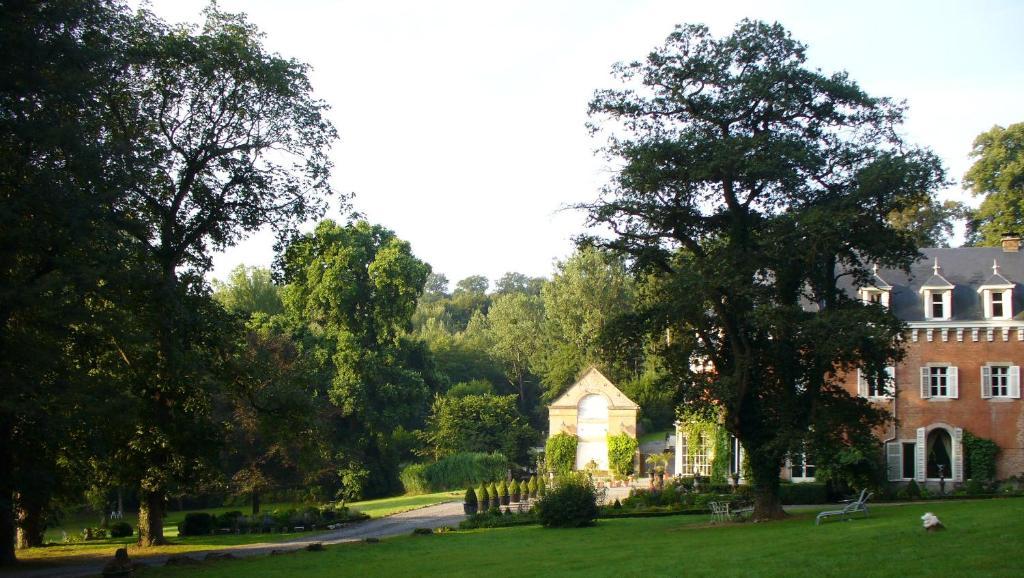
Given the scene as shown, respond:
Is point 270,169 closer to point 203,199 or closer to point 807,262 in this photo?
point 203,199

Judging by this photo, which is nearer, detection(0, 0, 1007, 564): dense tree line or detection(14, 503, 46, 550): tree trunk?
detection(0, 0, 1007, 564): dense tree line

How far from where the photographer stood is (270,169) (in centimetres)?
2609

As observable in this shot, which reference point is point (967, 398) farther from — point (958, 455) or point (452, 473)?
point (452, 473)

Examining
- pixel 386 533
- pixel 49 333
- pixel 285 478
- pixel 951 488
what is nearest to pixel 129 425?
pixel 49 333

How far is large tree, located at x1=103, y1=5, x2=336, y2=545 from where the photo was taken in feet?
76.1

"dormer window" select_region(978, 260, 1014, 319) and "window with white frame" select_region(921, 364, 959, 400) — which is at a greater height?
"dormer window" select_region(978, 260, 1014, 319)

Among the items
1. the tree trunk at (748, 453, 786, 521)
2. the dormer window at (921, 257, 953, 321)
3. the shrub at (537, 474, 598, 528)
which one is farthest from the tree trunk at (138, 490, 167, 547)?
the dormer window at (921, 257, 953, 321)

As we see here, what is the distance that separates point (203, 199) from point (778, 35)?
16838 mm

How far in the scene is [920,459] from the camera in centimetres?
3822

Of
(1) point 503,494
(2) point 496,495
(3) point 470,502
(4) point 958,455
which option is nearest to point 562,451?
(1) point 503,494

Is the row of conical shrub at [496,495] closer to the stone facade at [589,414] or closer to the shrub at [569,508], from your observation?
the shrub at [569,508]

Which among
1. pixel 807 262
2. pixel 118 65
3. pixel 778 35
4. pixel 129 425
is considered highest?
pixel 778 35

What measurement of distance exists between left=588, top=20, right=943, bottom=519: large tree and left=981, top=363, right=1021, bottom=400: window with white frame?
14529 mm

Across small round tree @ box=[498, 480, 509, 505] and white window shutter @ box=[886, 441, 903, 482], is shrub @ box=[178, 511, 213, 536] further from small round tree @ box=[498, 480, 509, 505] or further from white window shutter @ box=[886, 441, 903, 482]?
white window shutter @ box=[886, 441, 903, 482]
